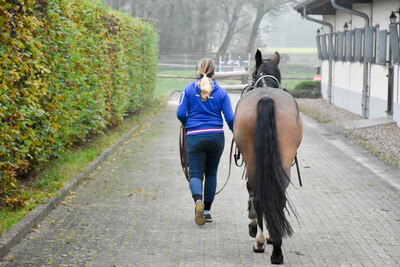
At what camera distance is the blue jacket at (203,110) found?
24.9 feet

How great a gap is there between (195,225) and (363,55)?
14682mm

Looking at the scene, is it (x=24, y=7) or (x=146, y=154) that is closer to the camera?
(x=24, y=7)

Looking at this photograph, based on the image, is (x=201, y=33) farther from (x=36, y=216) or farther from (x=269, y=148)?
(x=269, y=148)

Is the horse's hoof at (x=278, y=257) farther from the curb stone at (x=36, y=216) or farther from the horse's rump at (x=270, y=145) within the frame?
the curb stone at (x=36, y=216)

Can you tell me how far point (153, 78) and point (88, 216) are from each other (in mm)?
17203

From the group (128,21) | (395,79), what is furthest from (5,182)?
(395,79)

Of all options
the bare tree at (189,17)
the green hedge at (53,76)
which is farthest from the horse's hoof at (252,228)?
the bare tree at (189,17)

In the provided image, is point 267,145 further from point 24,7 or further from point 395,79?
point 395,79

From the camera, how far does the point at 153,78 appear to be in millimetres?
24766

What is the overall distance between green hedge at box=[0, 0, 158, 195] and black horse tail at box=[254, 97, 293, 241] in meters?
2.62

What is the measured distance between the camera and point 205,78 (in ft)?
24.8

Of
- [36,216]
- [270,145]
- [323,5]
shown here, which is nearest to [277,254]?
[270,145]

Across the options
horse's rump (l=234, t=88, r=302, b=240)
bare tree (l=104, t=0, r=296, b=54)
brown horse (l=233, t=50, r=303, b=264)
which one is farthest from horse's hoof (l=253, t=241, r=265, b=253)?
bare tree (l=104, t=0, r=296, b=54)

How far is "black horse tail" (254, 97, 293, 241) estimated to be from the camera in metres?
5.92
